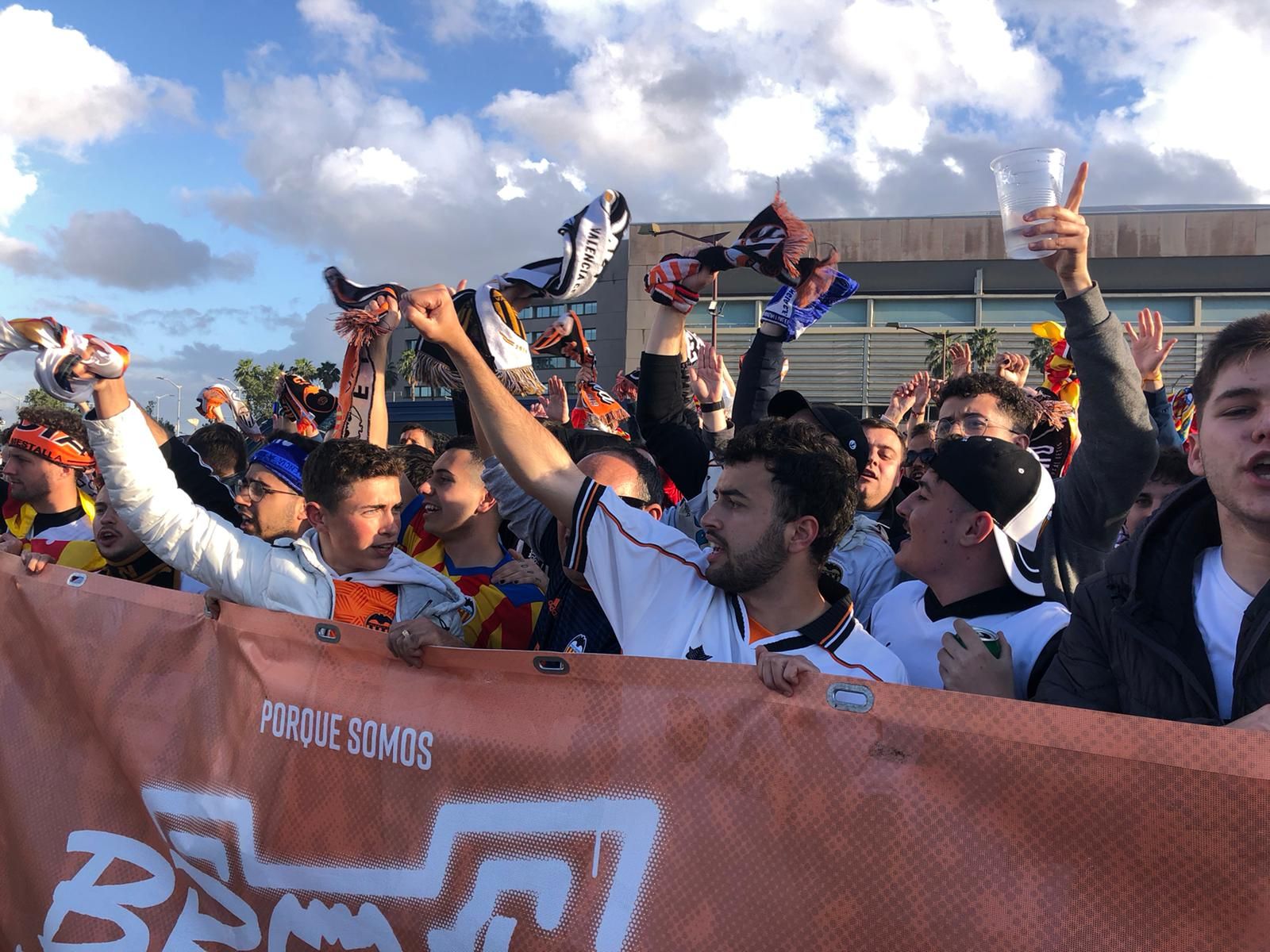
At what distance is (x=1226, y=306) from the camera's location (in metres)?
49.6

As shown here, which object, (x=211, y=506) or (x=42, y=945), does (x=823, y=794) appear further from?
(x=211, y=506)

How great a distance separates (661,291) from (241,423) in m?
9.56

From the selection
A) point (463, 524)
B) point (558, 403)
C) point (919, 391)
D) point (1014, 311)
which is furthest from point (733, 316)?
point (463, 524)

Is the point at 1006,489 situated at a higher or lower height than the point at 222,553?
higher

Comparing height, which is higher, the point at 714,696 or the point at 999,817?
the point at 714,696

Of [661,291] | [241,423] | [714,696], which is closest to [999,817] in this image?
[714,696]

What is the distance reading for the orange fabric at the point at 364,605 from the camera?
309 cm

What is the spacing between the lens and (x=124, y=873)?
2.78 m

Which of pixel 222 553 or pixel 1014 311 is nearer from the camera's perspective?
pixel 222 553

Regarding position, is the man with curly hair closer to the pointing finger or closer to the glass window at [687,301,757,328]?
the pointing finger

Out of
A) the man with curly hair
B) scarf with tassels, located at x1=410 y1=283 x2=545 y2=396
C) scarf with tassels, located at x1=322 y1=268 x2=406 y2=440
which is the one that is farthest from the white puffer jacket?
the man with curly hair

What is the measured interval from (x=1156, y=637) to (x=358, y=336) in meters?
3.37

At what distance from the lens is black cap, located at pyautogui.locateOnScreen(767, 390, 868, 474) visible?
4.03 m

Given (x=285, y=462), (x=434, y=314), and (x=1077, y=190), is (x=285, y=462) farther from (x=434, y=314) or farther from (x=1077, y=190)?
(x=1077, y=190)
